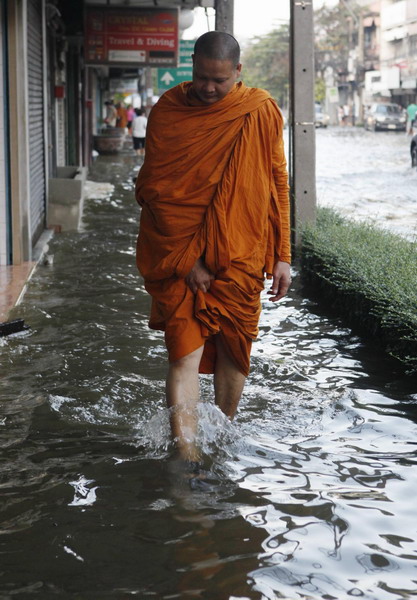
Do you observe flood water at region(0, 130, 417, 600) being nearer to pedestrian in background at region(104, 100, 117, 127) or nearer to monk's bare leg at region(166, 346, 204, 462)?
monk's bare leg at region(166, 346, 204, 462)

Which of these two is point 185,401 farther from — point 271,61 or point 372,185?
→ point 271,61

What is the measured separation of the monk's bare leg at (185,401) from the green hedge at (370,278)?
1.48 m

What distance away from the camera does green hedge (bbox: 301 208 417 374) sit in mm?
6090

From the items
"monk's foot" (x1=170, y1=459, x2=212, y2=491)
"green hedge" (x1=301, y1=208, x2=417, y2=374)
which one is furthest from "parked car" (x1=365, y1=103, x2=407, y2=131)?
"monk's foot" (x1=170, y1=459, x2=212, y2=491)

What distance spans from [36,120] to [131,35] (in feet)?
21.1

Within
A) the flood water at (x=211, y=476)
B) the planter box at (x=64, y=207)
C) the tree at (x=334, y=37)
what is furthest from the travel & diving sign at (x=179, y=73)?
the tree at (x=334, y=37)

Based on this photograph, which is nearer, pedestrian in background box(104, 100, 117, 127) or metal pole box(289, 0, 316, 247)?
metal pole box(289, 0, 316, 247)

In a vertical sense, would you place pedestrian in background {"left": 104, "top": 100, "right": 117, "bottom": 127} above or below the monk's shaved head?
above

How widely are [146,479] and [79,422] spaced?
0.89m

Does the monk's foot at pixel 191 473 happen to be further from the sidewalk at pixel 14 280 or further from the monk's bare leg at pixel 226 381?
the sidewalk at pixel 14 280

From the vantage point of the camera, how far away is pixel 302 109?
1016 centimetres

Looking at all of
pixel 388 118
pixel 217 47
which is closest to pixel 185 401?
pixel 217 47

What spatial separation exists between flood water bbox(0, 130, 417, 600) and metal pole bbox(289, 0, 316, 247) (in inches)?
121

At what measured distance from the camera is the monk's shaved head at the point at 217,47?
4277 millimetres
